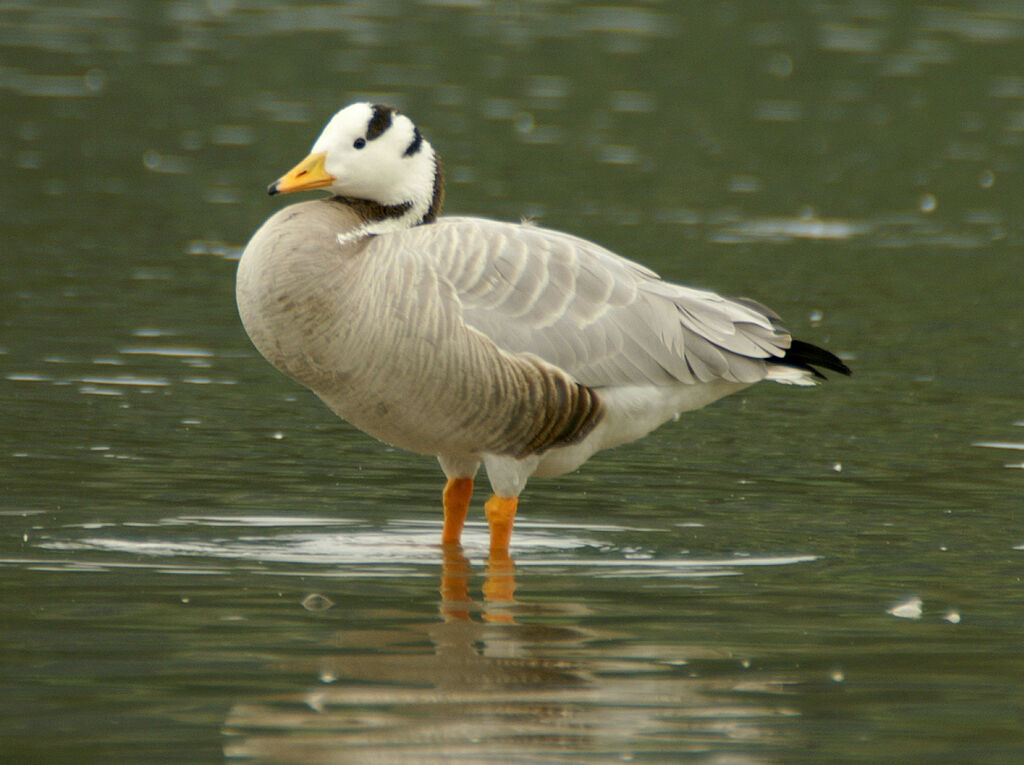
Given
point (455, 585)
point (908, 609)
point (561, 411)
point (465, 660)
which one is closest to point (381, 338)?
point (561, 411)

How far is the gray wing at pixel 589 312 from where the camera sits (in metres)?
8.90

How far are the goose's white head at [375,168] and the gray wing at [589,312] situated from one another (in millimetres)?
220

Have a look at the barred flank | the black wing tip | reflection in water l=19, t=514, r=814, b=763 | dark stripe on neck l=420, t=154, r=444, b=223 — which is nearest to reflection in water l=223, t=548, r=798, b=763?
reflection in water l=19, t=514, r=814, b=763

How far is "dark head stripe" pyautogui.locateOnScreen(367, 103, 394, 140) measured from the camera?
8.95 meters

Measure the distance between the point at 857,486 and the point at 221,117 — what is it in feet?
58.5

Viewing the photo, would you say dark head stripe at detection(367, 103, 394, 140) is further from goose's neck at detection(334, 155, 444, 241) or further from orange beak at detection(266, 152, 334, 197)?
goose's neck at detection(334, 155, 444, 241)

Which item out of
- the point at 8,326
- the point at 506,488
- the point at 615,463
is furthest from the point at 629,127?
the point at 506,488

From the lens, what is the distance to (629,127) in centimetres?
2791

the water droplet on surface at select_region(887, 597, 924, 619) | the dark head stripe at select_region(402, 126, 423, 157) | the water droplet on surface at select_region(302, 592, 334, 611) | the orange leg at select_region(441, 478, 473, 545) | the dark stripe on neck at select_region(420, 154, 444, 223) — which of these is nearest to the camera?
the water droplet on surface at select_region(302, 592, 334, 611)

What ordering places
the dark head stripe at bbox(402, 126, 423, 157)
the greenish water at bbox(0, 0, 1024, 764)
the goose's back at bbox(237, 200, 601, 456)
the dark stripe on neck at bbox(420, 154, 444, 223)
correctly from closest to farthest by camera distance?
the greenish water at bbox(0, 0, 1024, 764)
the goose's back at bbox(237, 200, 601, 456)
the dark head stripe at bbox(402, 126, 423, 157)
the dark stripe on neck at bbox(420, 154, 444, 223)

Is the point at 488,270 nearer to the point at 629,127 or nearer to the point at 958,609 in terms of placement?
the point at 958,609

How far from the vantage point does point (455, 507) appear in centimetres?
949

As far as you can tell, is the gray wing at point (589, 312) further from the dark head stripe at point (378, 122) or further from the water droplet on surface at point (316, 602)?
the water droplet on surface at point (316, 602)

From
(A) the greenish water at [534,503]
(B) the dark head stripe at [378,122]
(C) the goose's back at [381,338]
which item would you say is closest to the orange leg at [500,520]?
(A) the greenish water at [534,503]
